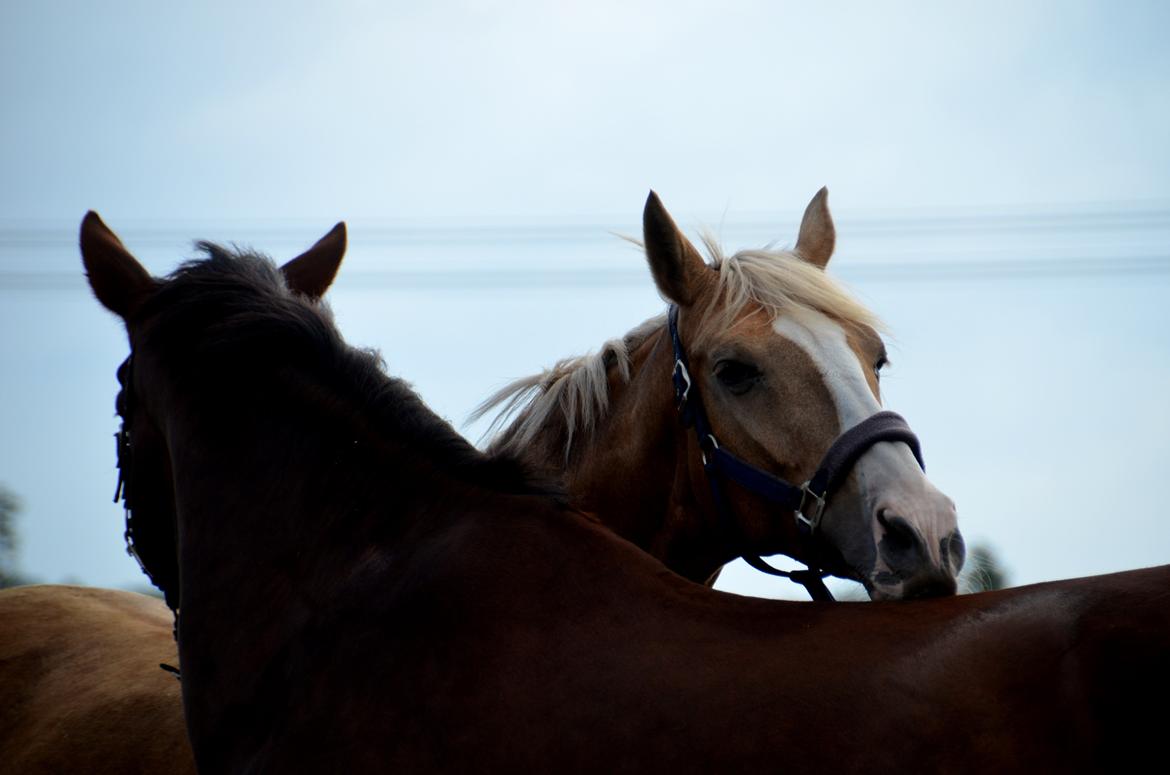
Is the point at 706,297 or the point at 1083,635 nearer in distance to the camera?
the point at 1083,635

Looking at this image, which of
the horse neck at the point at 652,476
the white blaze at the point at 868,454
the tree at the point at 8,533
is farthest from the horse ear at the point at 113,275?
the tree at the point at 8,533

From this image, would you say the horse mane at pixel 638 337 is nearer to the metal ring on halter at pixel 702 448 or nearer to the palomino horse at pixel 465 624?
the metal ring on halter at pixel 702 448

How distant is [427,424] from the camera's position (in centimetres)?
299

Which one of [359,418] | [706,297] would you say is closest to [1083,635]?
[359,418]

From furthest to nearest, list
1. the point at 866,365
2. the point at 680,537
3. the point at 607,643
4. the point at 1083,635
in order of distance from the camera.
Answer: the point at 680,537, the point at 866,365, the point at 607,643, the point at 1083,635

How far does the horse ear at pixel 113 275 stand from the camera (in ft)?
11.1

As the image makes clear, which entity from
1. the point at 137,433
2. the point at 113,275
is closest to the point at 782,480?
the point at 137,433

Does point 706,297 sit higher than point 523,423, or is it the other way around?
point 706,297

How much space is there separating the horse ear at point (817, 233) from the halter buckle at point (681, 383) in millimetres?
889

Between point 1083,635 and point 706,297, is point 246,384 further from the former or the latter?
point 1083,635

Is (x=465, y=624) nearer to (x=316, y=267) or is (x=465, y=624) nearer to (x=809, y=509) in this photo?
(x=809, y=509)

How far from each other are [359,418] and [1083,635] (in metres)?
1.82

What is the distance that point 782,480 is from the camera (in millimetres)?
3721

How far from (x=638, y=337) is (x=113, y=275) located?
216cm
